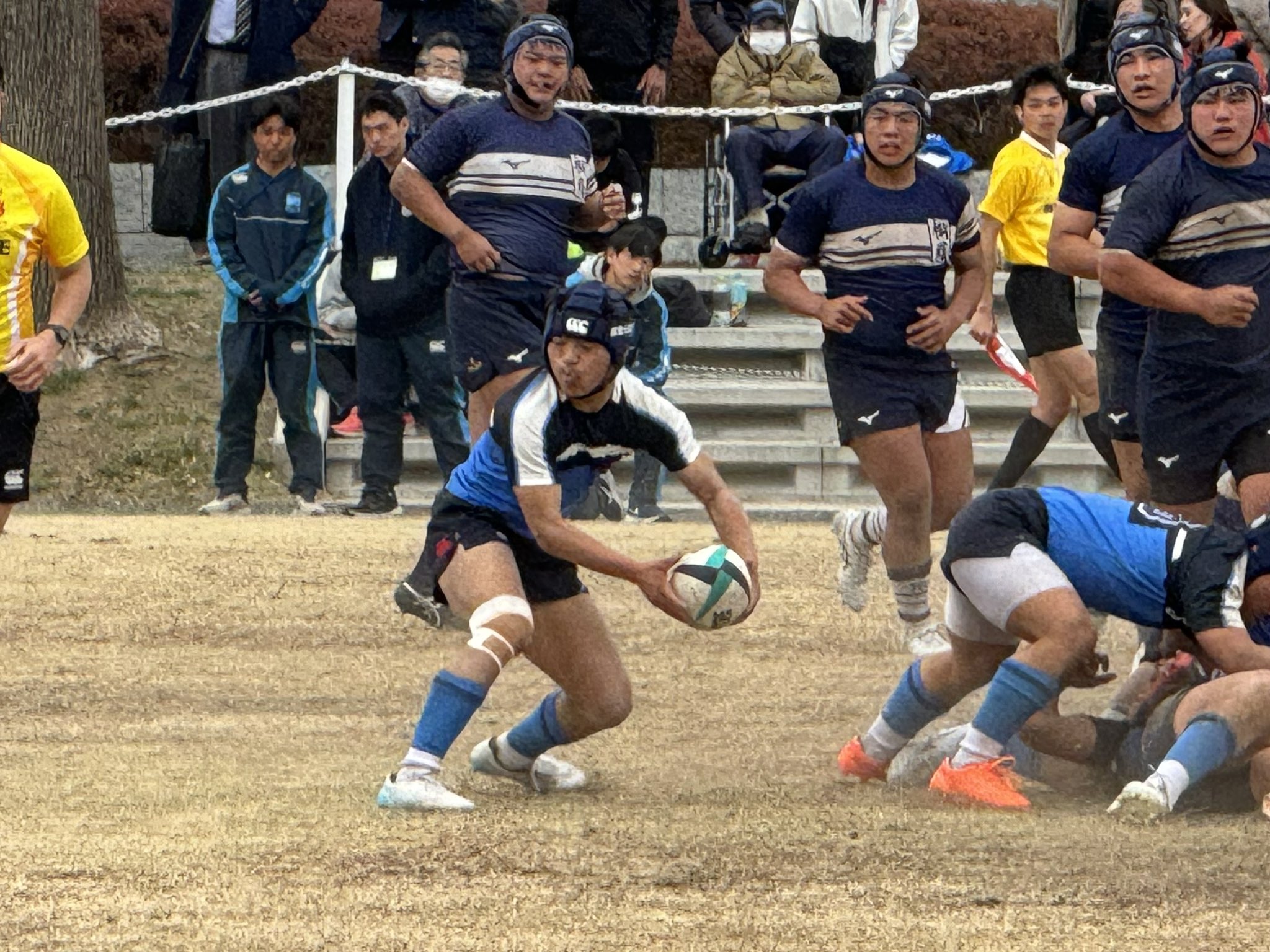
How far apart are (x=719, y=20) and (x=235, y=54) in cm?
338

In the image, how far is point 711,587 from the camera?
6855 mm

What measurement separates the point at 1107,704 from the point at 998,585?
1.96m

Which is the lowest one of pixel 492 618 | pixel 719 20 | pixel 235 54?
pixel 492 618

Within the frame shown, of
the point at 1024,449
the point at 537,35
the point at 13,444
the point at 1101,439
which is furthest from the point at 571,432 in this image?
the point at 1024,449

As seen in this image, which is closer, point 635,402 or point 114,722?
point 635,402

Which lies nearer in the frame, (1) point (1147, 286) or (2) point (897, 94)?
(1) point (1147, 286)

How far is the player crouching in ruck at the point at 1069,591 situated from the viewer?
6.82 meters

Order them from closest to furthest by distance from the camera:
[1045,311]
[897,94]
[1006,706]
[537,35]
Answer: [1006,706] → [897,94] → [537,35] → [1045,311]

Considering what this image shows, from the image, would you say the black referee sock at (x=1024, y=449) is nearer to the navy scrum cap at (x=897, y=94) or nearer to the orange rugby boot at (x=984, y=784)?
the navy scrum cap at (x=897, y=94)

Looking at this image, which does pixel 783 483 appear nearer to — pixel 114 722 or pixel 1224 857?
pixel 114 722

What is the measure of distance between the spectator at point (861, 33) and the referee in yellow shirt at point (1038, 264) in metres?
3.91

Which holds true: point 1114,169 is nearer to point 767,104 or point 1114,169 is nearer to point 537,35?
point 537,35

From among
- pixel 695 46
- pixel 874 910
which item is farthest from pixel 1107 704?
pixel 695 46

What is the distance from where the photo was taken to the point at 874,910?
18.8 ft
